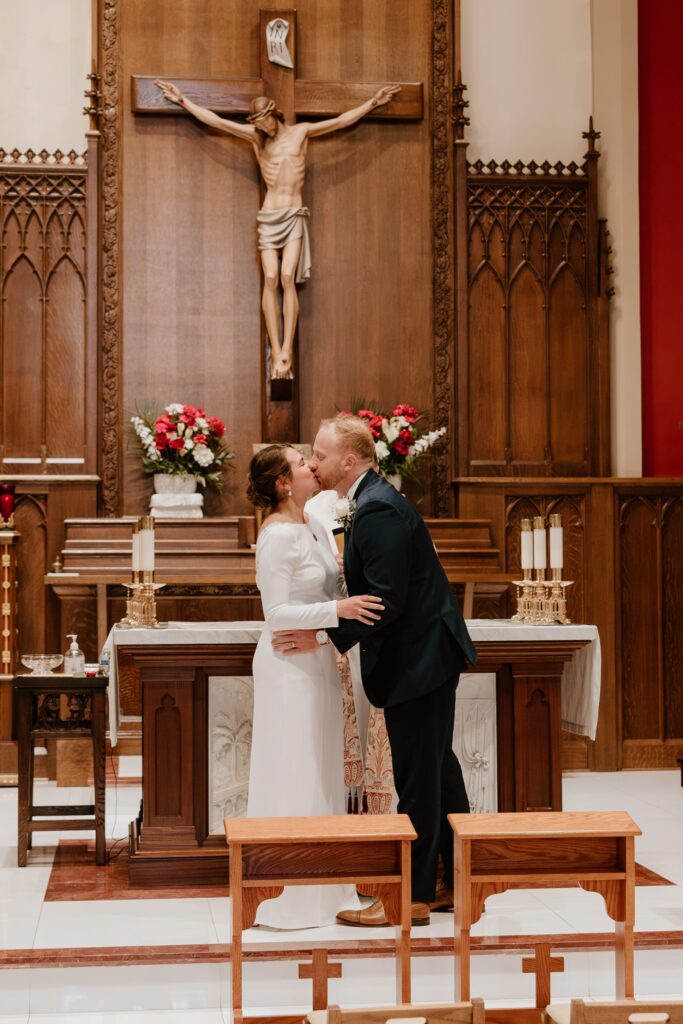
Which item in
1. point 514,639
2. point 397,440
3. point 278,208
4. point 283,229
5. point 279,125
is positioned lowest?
point 514,639

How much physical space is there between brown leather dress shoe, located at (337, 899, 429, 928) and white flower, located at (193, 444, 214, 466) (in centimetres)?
444

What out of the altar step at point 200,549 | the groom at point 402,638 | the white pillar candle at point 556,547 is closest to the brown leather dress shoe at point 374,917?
the groom at point 402,638

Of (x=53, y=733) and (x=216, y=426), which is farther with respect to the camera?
(x=216, y=426)

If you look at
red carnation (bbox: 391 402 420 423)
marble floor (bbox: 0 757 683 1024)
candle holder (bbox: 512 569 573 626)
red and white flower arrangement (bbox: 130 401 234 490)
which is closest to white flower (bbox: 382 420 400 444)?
red carnation (bbox: 391 402 420 423)

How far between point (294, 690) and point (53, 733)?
1615mm

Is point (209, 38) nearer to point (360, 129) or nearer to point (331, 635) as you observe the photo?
point (360, 129)

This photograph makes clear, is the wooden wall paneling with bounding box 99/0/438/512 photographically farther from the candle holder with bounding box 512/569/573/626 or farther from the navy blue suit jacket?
the navy blue suit jacket

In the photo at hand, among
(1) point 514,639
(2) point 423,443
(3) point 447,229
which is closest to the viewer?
(1) point 514,639

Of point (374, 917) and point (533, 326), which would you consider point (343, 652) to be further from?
point (533, 326)

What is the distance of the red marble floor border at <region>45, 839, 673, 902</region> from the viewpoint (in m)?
5.13

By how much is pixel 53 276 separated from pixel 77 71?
1.57m

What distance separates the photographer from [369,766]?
516 cm

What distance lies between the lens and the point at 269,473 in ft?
15.5

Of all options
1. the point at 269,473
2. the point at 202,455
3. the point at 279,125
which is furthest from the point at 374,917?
the point at 279,125
